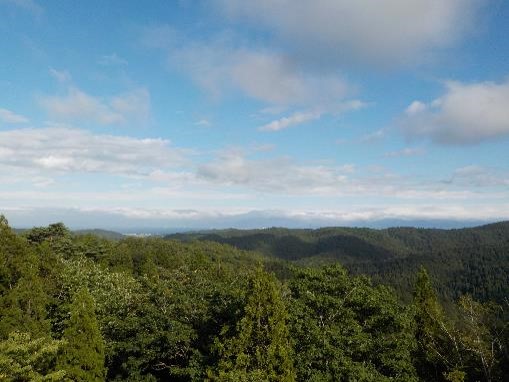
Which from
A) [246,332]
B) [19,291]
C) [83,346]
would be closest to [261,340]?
[246,332]

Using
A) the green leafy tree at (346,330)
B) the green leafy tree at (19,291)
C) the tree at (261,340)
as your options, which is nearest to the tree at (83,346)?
the green leafy tree at (19,291)

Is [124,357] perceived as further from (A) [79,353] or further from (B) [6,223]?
(B) [6,223]

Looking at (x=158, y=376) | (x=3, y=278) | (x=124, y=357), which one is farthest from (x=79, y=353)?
(x=3, y=278)

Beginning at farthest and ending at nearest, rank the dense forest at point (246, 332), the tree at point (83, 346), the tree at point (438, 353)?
1. the tree at point (438, 353)
2. the tree at point (83, 346)
3. the dense forest at point (246, 332)

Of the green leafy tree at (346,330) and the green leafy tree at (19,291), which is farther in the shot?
the green leafy tree at (19,291)

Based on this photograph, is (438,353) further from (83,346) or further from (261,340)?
(83,346)

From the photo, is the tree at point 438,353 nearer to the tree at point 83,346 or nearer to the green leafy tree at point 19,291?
the tree at point 83,346

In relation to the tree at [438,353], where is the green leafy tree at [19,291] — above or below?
above
